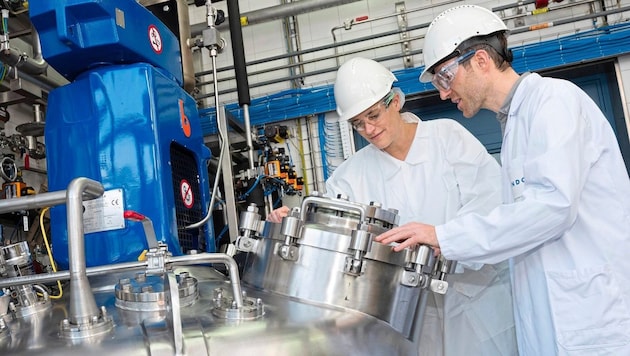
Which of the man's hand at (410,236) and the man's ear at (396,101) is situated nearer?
the man's hand at (410,236)

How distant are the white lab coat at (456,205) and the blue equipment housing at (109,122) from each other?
28.8 inches

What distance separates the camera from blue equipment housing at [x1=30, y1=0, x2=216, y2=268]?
132 centimetres

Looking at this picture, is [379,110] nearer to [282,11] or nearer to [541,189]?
[541,189]

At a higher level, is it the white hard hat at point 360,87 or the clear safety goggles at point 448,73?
the white hard hat at point 360,87

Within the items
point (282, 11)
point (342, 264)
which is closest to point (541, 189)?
point (342, 264)

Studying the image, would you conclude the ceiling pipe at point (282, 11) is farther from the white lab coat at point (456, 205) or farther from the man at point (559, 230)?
the man at point (559, 230)

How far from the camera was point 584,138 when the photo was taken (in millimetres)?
1103

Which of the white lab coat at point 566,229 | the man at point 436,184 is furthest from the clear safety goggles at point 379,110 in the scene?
the white lab coat at point 566,229

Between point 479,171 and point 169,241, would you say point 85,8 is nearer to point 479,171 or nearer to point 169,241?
point 169,241

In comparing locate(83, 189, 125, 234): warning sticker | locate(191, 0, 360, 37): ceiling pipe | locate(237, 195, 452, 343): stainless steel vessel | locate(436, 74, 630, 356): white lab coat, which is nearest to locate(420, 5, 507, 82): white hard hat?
locate(436, 74, 630, 356): white lab coat

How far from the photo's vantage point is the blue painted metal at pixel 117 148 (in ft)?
4.33

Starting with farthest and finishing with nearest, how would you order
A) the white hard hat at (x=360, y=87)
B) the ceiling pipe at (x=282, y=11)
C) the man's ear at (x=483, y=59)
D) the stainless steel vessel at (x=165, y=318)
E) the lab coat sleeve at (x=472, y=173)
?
the ceiling pipe at (x=282, y=11) < the white hard hat at (x=360, y=87) < the lab coat sleeve at (x=472, y=173) < the man's ear at (x=483, y=59) < the stainless steel vessel at (x=165, y=318)

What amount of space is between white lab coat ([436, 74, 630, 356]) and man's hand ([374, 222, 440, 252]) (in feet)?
0.07

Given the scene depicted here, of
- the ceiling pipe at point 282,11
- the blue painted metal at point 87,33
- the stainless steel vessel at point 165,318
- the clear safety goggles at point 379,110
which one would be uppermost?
the ceiling pipe at point 282,11
